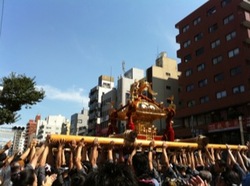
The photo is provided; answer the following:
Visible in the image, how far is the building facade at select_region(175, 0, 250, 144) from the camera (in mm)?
32938

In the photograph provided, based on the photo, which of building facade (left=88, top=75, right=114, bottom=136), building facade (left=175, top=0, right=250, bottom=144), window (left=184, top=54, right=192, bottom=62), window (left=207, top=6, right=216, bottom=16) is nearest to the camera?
building facade (left=175, top=0, right=250, bottom=144)

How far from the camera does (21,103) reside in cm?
2245

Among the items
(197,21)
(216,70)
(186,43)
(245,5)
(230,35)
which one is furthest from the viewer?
(186,43)

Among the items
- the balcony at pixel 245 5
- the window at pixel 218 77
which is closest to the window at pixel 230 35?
the balcony at pixel 245 5

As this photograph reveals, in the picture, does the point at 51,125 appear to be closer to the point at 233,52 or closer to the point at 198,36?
the point at 198,36

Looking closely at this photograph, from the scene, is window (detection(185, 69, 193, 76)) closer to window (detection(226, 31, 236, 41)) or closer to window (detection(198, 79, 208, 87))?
window (detection(198, 79, 208, 87))

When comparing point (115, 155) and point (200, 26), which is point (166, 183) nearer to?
point (115, 155)

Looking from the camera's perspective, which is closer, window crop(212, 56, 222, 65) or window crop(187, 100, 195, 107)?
window crop(212, 56, 222, 65)

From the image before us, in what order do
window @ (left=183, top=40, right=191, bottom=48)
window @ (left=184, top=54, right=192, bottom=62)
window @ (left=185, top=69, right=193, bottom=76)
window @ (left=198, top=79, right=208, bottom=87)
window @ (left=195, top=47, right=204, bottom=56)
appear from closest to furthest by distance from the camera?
1. window @ (left=198, top=79, right=208, bottom=87)
2. window @ (left=195, top=47, right=204, bottom=56)
3. window @ (left=185, top=69, right=193, bottom=76)
4. window @ (left=184, top=54, right=192, bottom=62)
5. window @ (left=183, top=40, right=191, bottom=48)

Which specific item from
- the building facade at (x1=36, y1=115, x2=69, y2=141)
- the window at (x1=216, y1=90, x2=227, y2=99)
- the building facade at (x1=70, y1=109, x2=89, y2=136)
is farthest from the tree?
the building facade at (x1=36, y1=115, x2=69, y2=141)

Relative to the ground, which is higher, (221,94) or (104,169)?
(221,94)

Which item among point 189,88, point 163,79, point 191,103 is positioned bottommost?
point 191,103

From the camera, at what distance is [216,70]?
37.4m

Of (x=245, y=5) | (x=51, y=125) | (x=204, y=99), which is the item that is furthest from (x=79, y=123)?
(x=245, y=5)
